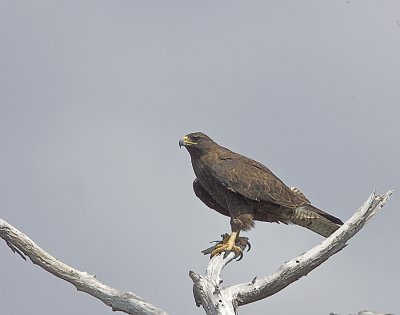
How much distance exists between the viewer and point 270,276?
31.7 feet

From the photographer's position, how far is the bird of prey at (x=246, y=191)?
12.8 metres

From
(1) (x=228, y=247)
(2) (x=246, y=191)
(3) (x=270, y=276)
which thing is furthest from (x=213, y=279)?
(2) (x=246, y=191)

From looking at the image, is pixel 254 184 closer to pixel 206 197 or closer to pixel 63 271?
pixel 206 197

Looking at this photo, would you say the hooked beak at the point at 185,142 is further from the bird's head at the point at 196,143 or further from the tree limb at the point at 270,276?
the tree limb at the point at 270,276

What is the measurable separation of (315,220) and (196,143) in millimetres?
1985

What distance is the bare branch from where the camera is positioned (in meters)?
9.34

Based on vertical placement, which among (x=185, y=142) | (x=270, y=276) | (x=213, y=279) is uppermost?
(x=185, y=142)

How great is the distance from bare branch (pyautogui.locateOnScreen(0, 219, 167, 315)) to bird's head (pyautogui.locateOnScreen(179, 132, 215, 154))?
404cm

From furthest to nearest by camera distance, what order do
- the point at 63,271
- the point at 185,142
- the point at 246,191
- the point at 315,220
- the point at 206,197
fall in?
the point at 206,197 < the point at 185,142 < the point at 246,191 < the point at 315,220 < the point at 63,271

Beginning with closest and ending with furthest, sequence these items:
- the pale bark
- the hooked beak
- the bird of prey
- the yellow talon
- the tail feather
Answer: the pale bark → the yellow talon → the tail feather → the bird of prey → the hooked beak

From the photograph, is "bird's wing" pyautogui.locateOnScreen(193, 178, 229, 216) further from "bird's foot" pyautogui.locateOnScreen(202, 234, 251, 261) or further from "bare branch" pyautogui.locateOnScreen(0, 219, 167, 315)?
"bare branch" pyautogui.locateOnScreen(0, 219, 167, 315)

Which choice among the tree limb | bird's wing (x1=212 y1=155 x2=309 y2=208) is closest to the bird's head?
bird's wing (x1=212 y1=155 x2=309 y2=208)

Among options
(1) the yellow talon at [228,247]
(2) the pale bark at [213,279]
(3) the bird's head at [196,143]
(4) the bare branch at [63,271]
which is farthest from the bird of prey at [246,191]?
(4) the bare branch at [63,271]

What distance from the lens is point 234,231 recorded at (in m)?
12.4
